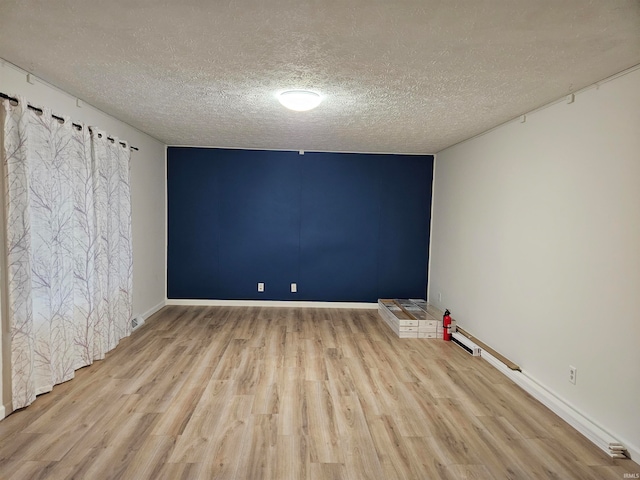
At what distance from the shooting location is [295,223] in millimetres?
6172

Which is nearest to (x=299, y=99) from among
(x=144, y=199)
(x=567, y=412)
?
(x=567, y=412)

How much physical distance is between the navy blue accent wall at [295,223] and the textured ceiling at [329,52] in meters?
2.26

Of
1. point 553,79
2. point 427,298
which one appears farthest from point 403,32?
point 427,298

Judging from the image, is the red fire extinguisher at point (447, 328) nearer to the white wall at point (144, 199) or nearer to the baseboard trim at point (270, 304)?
the baseboard trim at point (270, 304)

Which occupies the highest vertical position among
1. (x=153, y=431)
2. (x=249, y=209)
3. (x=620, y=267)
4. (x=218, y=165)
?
(x=218, y=165)

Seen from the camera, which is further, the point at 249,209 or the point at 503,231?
the point at 249,209

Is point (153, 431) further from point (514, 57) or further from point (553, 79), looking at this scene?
point (553, 79)

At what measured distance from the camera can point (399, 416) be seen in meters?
2.87

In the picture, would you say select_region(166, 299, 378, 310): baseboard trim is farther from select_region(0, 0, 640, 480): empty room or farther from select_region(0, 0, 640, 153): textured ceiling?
select_region(0, 0, 640, 153): textured ceiling

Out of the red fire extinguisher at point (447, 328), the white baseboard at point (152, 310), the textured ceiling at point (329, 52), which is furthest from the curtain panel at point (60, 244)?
the red fire extinguisher at point (447, 328)

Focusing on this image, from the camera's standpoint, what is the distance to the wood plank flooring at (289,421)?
2254 millimetres

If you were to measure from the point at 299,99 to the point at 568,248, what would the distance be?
92.7 inches

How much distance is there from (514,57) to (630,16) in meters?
0.58

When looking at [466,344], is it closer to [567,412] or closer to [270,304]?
[567,412]
